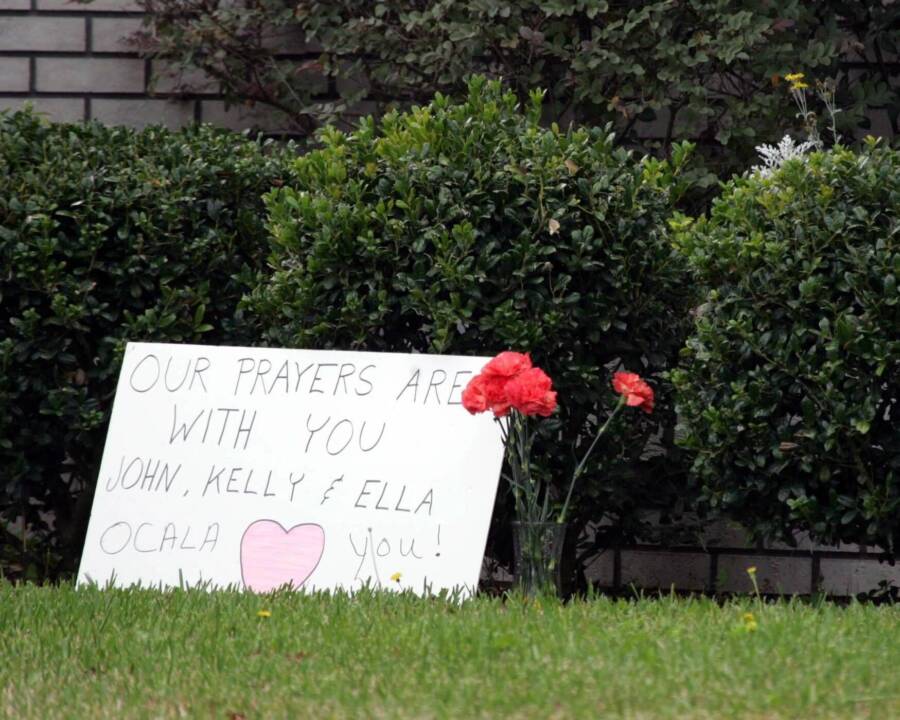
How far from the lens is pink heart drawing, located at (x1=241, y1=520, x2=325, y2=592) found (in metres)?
4.48

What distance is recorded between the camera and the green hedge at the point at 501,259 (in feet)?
15.1

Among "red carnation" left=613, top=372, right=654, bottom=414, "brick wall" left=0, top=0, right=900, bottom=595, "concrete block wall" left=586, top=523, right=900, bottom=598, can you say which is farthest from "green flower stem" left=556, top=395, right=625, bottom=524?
"brick wall" left=0, top=0, right=900, bottom=595

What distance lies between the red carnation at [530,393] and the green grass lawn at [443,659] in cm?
58

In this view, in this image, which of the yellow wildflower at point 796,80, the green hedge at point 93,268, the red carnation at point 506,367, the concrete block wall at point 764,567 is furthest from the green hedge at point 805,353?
the green hedge at point 93,268

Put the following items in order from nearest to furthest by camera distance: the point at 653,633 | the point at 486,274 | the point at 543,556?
A: the point at 653,633 → the point at 543,556 → the point at 486,274

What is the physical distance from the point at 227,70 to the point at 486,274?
2.54 meters

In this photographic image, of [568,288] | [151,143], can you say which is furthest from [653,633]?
[151,143]

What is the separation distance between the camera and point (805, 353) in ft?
14.1

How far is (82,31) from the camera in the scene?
6.79 m

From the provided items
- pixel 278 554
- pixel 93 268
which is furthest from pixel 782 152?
pixel 93 268

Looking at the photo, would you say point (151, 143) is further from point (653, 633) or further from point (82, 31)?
point (653, 633)

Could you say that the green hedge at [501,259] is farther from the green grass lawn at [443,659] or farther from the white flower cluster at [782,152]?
the green grass lawn at [443,659]

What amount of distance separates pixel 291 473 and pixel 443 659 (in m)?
1.50

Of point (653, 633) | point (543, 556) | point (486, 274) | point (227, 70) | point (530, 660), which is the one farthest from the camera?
point (227, 70)
